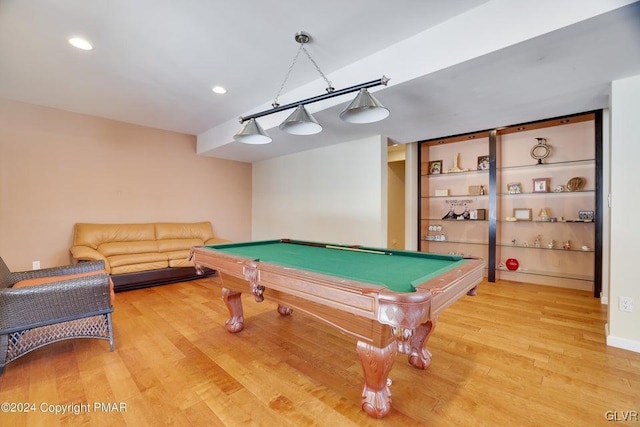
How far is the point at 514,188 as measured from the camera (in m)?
4.17

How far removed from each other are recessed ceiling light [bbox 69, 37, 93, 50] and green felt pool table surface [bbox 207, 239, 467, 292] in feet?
7.09

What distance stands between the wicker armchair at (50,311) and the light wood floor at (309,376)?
137mm

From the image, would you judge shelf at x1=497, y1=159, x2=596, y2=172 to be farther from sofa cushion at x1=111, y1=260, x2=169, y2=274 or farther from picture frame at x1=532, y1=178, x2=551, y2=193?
sofa cushion at x1=111, y1=260, x2=169, y2=274

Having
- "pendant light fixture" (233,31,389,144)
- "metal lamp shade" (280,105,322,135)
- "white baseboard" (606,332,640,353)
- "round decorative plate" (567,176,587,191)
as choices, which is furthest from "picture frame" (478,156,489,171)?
"metal lamp shade" (280,105,322,135)

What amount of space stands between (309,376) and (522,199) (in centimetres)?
425

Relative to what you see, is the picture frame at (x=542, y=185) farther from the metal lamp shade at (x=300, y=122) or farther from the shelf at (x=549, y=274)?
the metal lamp shade at (x=300, y=122)

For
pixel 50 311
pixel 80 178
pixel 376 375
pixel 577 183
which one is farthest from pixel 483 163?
pixel 80 178

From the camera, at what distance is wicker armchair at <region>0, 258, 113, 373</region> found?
188 centimetres

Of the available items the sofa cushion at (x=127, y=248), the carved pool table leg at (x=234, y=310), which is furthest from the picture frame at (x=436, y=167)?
the sofa cushion at (x=127, y=248)

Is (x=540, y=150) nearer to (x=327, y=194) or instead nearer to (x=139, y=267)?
(x=327, y=194)

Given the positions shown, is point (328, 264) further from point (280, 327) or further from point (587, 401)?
point (587, 401)

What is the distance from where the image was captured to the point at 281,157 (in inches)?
224

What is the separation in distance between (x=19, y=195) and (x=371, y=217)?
5076 millimetres

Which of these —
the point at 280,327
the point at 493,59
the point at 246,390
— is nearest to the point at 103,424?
the point at 246,390
